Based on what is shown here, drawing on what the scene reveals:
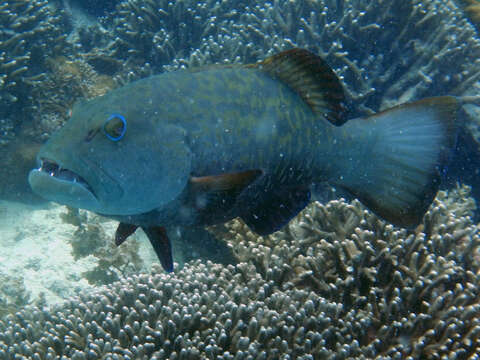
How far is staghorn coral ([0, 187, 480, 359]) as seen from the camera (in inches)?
127

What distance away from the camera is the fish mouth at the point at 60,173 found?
2.06 meters

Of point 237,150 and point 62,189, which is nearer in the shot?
point 62,189

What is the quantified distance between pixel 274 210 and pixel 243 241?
80.8 inches

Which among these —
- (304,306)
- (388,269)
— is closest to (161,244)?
(304,306)

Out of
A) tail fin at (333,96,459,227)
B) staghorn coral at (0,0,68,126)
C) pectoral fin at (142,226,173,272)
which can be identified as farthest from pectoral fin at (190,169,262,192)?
staghorn coral at (0,0,68,126)

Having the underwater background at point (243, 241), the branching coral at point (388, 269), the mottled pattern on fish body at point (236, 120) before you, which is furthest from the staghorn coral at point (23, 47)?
the mottled pattern on fish body at point (236, 120)

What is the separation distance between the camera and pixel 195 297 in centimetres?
364

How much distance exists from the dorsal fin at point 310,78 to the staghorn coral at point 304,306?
1813mm

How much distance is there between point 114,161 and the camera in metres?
2.09

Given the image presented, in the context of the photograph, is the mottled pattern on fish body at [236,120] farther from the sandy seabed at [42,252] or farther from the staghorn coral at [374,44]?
the staghorn coral at [374,44]

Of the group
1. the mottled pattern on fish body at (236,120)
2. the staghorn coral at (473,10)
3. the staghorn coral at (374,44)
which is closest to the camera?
the mottled pattern on fish body at (236,120)

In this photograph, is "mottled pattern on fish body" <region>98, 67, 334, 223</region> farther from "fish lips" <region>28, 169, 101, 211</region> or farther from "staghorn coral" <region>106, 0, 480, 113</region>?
"staghorn coral" <region>106, 0, 480, 113</region>

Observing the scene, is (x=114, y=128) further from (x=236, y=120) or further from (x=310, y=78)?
(x=310, y=78)

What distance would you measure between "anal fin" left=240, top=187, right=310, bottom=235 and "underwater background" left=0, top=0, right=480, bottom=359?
1043mm
